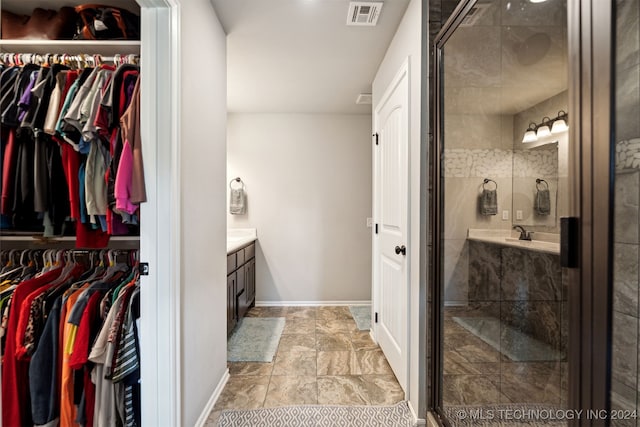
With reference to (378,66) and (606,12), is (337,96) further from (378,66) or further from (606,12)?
(606,12)

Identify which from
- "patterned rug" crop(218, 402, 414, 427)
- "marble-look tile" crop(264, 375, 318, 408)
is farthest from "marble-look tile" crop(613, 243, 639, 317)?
"marble-look tile" crop(264, 375, 318, 408)

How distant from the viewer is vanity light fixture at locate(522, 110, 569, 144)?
888 mm

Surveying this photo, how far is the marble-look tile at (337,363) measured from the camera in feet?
7.06

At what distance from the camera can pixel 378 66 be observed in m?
2.55

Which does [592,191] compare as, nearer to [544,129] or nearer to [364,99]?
[544,129]

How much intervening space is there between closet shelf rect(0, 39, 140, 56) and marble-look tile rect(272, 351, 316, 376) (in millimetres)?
2183

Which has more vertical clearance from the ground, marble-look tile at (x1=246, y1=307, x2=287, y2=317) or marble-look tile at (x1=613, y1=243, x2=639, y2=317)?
marble-look tile at (x1=613, y1=243, x2=639, y2=317)

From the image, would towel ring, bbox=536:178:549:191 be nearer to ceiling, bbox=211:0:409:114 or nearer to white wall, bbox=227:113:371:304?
ceiling, bbox=211:0:409:114

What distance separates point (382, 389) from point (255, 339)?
126 centimetres

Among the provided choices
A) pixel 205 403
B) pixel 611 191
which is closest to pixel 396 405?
pixel 205 403

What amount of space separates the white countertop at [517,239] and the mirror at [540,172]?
0.03 m

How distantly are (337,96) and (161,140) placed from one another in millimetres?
2319

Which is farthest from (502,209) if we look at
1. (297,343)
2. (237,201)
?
(237,201)

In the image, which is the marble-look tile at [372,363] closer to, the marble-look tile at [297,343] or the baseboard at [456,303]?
the marble-look tile at [297,343]
